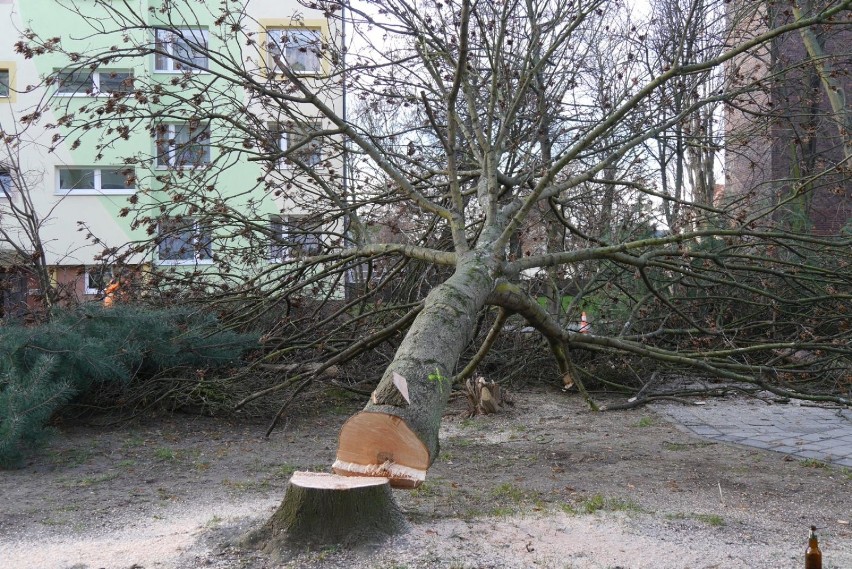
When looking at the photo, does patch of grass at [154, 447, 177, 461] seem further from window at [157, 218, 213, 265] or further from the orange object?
window at [157, 218, 213, 265]

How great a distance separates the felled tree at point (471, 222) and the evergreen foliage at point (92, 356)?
45 centimetres

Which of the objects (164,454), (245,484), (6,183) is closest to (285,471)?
(245,484)

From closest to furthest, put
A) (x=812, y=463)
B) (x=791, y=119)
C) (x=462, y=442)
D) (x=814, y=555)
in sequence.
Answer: (x=814, y=555)
(x=812, y=463)
(x=462, y=442)
(x=791, y=119)

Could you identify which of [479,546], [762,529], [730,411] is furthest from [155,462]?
[730,411]

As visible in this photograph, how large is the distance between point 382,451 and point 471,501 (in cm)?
104

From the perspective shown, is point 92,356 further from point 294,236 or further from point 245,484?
point 294,236

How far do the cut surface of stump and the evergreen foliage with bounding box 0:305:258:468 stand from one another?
8.89 ft

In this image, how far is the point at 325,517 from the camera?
3.27 metres

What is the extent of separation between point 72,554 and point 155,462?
2153mm

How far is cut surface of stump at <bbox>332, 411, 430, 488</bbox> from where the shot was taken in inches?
135

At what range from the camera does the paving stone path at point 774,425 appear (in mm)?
5871

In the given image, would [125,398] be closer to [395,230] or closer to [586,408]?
[395,230]

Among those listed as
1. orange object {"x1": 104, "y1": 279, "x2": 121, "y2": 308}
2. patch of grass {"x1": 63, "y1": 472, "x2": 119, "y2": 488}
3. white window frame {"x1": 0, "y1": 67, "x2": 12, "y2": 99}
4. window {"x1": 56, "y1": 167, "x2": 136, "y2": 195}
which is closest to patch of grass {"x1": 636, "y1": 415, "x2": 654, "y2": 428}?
patch of grass {"x1": 63, "y1": 472, "x2": 119, "y2": 488}

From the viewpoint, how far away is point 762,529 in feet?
12.5
